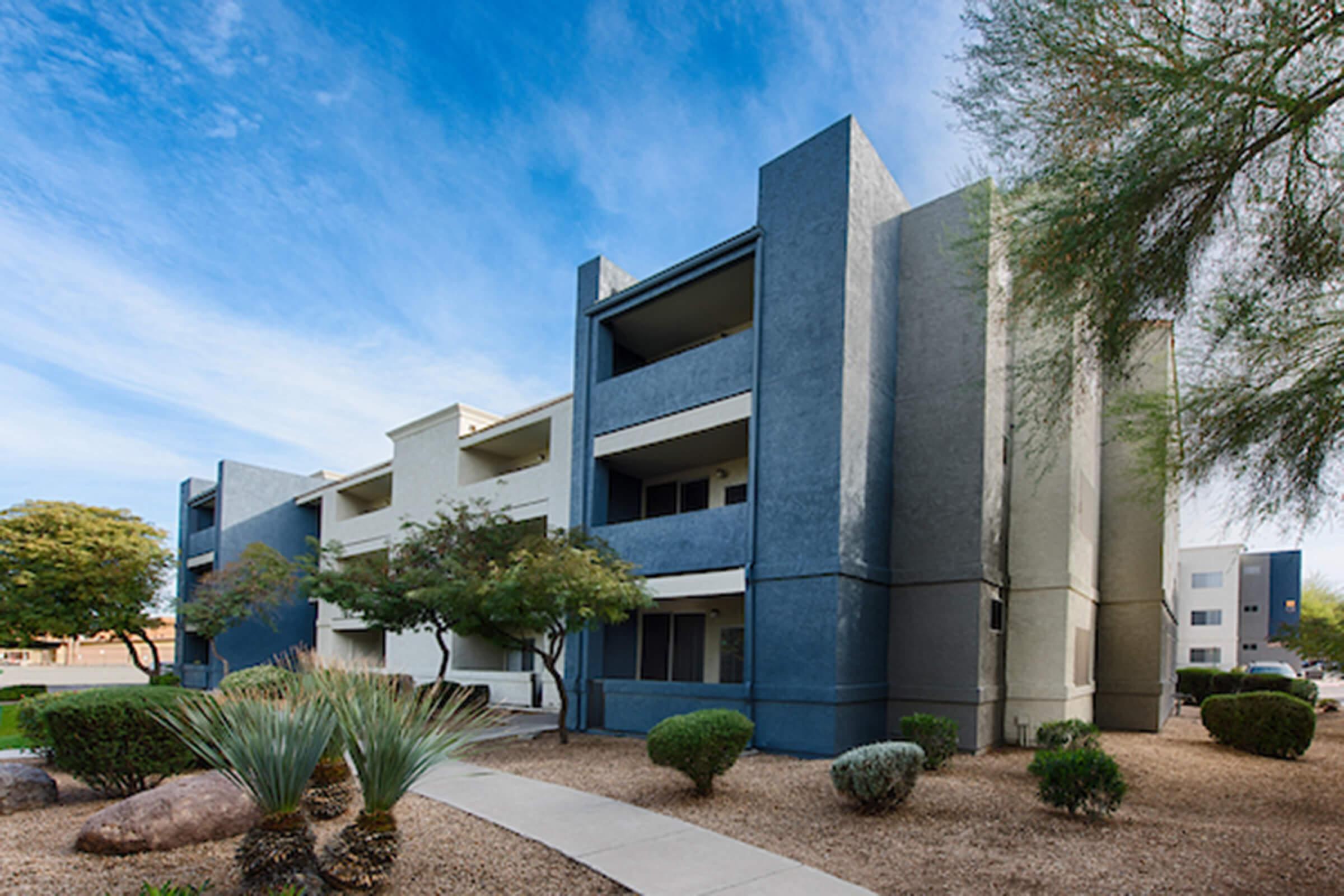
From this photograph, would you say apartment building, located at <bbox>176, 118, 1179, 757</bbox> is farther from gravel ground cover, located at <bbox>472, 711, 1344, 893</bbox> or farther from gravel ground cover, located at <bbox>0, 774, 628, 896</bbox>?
gravel ground cover, located at <bbox>0, 774, 628, 896</bbox>

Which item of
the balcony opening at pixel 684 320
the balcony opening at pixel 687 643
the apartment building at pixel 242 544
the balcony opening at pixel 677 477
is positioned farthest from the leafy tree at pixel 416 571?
the apartment building at pixel 242 544

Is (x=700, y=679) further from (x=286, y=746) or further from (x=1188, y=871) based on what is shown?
(x=286, y=746)

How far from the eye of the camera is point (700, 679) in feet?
61.3

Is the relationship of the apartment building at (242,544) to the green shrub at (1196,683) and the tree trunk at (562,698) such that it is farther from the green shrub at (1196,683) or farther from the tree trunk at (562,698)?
the green shrub at (1196,683)

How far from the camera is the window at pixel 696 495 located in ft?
62.4

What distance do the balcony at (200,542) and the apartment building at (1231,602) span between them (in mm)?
60584

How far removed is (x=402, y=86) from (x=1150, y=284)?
1037 centimetres

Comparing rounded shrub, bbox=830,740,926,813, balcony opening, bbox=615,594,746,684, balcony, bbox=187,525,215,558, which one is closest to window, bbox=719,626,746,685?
balcony opening, bbox=615,594,746,684

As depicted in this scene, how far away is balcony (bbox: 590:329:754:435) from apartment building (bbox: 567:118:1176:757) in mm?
53

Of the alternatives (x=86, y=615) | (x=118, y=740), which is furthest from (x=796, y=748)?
(x=86, y=615)

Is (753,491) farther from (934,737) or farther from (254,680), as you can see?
(254,680)

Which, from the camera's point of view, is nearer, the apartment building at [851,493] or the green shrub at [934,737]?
the green shrub at [934,737]

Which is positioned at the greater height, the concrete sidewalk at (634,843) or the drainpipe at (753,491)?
the drainpipe at (753,491)

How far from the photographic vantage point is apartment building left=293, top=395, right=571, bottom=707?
72.2ft
